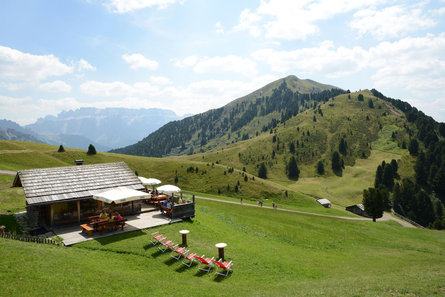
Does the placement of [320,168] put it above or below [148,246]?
below

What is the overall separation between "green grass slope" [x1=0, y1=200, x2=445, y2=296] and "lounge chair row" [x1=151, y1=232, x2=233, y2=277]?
531mm

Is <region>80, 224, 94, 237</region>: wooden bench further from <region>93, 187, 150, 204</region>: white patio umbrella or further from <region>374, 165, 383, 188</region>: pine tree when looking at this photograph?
<region>374, 165, 383, 188</region>: pine tree

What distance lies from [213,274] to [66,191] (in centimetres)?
1929

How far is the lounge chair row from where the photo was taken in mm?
18391

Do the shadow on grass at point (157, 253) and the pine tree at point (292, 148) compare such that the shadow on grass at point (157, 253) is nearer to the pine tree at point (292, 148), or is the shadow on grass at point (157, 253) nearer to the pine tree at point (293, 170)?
the pine tree at point (293, 170)

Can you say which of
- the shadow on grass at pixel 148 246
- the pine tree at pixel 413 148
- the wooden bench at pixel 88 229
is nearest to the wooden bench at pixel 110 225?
the wooden bench at pixel 88 229

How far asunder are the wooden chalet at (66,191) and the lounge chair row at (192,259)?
10941 millimetres

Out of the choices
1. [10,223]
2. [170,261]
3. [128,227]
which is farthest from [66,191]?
[170,261]

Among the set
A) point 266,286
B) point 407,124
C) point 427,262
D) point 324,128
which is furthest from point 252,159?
point 266,286

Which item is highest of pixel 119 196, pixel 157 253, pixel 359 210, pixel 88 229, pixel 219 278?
pixel 119 196

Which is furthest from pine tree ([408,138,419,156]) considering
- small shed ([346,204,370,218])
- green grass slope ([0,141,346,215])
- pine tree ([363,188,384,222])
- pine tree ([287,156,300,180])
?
pine tree ([363,188,384,222])

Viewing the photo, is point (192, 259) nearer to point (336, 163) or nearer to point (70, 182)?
point (70, 182)

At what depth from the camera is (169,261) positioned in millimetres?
19406

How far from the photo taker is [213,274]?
715 inches
